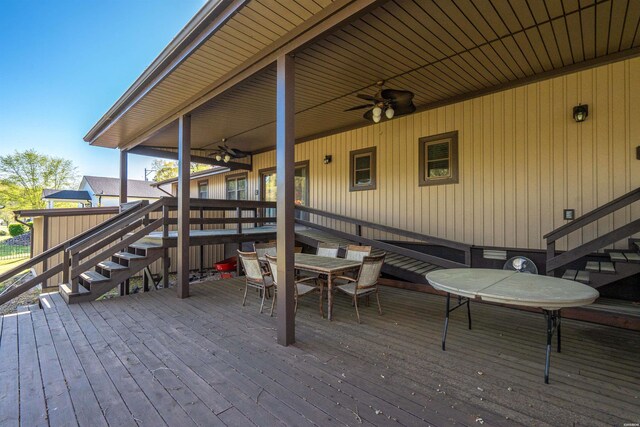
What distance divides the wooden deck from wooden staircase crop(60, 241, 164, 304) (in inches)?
26.1

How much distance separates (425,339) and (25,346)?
4258mm

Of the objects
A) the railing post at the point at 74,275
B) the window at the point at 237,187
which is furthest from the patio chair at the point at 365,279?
the window at the point at 237,187

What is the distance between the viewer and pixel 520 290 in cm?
243

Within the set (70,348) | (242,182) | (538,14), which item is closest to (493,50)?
(538,14)

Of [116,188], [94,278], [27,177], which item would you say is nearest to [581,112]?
[94,278]

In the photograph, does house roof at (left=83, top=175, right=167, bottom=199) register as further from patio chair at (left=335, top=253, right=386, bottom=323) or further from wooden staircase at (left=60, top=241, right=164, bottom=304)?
patio chair at (left=335, top=253, right=386, bottom=323)

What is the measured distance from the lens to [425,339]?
10.5ft

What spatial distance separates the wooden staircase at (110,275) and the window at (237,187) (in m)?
4.93

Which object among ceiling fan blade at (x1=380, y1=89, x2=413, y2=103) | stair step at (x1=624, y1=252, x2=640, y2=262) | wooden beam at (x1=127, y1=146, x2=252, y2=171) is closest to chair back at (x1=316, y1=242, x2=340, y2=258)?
ceiling fan blade at (x1=380, y1=89, x2=413, y2=103)

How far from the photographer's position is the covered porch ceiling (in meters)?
2.98

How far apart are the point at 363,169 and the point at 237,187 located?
5.64 meters

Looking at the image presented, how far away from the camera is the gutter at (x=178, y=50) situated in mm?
2881

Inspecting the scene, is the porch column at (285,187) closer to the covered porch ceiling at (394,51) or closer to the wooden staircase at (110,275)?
the covered porch ceiling at (394,51)

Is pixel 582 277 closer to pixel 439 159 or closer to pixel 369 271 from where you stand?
pixel 369 271
